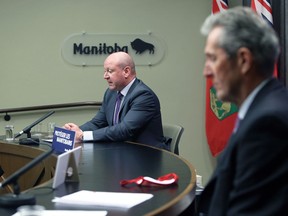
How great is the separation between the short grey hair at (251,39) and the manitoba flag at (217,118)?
3.57 meters

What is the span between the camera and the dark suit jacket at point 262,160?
138cm

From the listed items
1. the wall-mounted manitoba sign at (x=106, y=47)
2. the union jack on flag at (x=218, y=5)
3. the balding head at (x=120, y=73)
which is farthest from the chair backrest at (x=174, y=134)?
the union jack on flag at (x=218, y=5)

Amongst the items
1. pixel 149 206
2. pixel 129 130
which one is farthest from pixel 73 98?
pixel 149 206

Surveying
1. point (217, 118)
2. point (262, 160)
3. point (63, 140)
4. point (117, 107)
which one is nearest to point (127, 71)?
point (117, 107)

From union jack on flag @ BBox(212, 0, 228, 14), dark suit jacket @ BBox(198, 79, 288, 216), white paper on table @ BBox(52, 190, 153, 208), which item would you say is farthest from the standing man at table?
dark suit jacket @ BBox(198, 79, 288, 216)

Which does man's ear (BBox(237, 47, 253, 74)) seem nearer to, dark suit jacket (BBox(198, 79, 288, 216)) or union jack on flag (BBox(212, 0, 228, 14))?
dark suit jacket (BBox(198, 79, 288, 216))

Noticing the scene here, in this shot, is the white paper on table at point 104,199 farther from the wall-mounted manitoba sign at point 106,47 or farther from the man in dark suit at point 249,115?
the wall-mounted manitoba sign at point 106,47

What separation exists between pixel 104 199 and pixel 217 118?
3.31 meters

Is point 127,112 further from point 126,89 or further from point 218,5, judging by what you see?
point 218,5

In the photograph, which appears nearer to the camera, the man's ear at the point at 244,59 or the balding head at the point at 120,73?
A: the man's ear at the point at 244,59

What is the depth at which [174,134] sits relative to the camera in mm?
4004

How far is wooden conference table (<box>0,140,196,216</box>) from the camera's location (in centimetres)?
197

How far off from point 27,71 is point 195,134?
6.02ft

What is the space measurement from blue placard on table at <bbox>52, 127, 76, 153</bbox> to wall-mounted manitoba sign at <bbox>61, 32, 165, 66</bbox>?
2.12 metres
